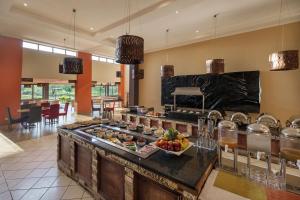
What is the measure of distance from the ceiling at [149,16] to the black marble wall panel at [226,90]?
1508 mm

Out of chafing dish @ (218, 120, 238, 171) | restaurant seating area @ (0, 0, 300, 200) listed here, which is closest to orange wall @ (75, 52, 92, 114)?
restaurant seating area @ (0, 0, 300, 200)

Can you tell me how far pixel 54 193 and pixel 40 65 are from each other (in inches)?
306

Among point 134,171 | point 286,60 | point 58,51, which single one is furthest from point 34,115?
point 286,60

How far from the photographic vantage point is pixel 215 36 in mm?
6086

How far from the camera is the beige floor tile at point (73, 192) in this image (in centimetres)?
264

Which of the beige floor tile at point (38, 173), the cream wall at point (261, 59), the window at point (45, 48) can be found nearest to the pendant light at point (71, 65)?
the beige floor tile at point (38, 173)

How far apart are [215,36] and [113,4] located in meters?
3.76

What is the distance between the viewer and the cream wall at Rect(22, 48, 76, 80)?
7920mm

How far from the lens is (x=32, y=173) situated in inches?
132

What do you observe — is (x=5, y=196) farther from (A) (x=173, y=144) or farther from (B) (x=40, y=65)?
(B) (x=40, y=65)

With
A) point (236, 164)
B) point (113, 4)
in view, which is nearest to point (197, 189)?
point (236, 164)

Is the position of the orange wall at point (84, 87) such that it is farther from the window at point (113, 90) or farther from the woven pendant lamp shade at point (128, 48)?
the woven pendant lamp shade at point (128, 48)

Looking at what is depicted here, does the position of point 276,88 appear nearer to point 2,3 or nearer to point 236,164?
point 236,164

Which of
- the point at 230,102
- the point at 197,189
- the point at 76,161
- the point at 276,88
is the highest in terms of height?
the point at 276,88
